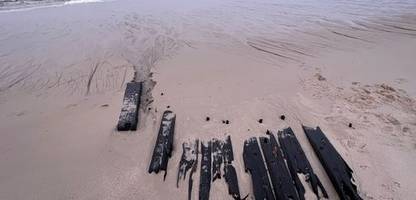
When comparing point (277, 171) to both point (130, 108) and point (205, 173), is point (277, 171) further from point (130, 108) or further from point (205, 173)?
point (130, 108)

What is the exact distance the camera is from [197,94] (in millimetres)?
4855

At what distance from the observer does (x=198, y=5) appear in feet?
39.1

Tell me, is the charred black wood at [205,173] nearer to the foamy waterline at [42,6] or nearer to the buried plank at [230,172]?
the buried plank at [230,172]

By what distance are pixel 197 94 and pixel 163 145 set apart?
1616mm

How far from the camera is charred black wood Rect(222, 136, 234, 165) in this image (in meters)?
3.25

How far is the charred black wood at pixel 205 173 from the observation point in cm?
285

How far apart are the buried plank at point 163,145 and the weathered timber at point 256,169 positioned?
3.21ft

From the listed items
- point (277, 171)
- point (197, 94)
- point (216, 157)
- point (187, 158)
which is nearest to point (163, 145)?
point (187, 158)

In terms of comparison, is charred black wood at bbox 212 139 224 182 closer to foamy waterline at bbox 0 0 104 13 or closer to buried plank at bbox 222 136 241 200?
buried plank at bbox 222 136 241 200

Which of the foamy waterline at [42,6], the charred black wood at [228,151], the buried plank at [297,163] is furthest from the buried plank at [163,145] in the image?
the foamy waterline at [42,6]

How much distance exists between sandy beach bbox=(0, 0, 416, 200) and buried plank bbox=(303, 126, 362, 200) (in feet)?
0.33

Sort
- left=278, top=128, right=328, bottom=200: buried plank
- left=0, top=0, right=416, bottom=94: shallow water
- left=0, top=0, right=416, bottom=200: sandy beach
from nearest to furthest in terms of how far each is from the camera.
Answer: left=278, top=128, right=328, bottom=200: buried plank < left=0, top=0, right=416, bottom=200: sandy beach < left=0, top=0, right=416, bottom=94: shallow water

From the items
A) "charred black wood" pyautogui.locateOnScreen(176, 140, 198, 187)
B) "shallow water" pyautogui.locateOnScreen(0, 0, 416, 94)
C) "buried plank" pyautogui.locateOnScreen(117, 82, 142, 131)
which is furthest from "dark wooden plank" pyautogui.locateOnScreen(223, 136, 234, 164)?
"shallow water" pyautogui.locateOnScreen(0, 0, 416, 94)

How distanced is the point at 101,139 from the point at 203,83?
2.25 meters
